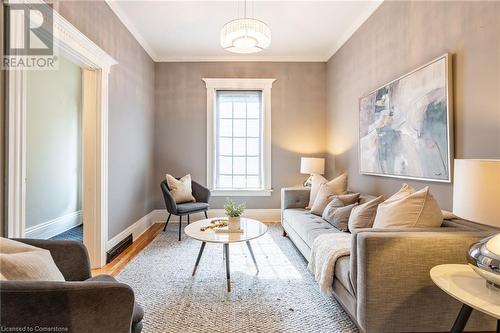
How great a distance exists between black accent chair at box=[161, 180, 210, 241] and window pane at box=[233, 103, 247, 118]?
150 centimetres

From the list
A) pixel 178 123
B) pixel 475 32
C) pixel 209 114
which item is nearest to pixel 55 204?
pixel 178 123

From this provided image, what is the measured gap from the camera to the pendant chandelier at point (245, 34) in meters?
2.48

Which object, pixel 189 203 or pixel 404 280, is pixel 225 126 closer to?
pixel 189 203

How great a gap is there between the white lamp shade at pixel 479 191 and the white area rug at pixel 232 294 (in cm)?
109

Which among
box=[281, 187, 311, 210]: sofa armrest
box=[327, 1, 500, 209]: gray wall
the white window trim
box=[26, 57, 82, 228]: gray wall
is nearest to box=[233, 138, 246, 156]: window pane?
the white window trim

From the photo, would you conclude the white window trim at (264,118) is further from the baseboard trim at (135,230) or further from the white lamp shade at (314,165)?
the baseboard trim at (135,230)

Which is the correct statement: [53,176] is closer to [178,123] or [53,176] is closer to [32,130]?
[32,130]

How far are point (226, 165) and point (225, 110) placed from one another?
103 centimetres

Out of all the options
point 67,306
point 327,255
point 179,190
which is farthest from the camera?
point 179,190

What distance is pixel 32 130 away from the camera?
3.58m

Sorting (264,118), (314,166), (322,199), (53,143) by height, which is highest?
(264,118)

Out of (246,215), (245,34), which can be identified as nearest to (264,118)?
(246,215)

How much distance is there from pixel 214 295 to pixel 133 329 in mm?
1039

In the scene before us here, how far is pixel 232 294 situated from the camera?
2.18 meters
